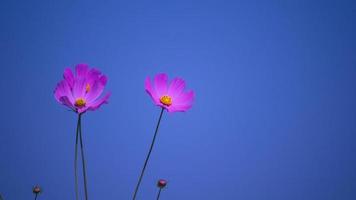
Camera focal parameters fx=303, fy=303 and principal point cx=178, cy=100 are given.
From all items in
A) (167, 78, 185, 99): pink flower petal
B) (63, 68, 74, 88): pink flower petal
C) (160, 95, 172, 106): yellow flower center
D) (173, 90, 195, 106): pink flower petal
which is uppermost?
(167, 78, 185, 99): pink flower petal

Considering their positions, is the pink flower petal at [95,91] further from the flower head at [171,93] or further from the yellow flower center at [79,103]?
the flower head at [171,93]

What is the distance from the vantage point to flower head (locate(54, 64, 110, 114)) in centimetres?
42

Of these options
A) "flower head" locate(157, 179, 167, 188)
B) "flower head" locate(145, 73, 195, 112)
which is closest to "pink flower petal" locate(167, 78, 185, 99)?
"flower head" locate(145, 73, 195, 112)

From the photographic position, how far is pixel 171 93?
638 millimetres

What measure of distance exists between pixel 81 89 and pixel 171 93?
23cm

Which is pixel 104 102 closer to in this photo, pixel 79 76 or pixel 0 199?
pixel 79 76

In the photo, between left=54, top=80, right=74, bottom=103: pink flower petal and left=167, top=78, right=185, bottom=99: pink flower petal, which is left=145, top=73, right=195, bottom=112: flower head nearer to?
left=167, top=78, right=185, bottom=99: pink flower petal

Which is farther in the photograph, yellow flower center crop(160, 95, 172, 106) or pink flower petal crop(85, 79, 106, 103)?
yellow flower center crop(160, 95, 172, 106)

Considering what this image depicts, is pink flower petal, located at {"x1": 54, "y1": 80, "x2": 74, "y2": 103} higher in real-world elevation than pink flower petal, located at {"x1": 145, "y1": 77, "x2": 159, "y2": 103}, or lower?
lower

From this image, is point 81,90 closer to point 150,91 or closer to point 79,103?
point 79,103

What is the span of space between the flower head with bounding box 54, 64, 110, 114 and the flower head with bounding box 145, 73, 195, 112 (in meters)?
0.13

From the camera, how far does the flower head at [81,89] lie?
1.39 feet

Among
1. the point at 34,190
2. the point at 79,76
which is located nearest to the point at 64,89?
the point at 79,76

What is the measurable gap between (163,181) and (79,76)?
0.25m
